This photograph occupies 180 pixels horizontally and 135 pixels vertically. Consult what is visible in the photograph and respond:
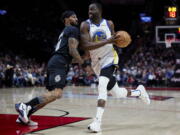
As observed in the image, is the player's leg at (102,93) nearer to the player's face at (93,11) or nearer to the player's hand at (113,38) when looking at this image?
the player's hand at (113,38)

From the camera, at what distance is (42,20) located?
81.9ft

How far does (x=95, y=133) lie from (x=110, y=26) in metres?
1.60

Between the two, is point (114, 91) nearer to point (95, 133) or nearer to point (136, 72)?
point (95, 133)

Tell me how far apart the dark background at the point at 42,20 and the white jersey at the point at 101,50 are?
1618cm

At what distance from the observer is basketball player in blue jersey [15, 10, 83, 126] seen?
18.2 feet

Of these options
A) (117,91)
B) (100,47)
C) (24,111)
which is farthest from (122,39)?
(24,111)

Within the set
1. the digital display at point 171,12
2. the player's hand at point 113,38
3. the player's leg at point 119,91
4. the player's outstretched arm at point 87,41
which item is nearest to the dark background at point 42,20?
the digital display at point 171,12

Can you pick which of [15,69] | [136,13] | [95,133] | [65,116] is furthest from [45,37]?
[95,133]

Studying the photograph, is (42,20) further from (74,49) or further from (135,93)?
(74,49)

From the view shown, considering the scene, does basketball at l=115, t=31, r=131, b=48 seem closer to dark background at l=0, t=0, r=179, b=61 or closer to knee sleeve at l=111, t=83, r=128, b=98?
knee sleeve at l=111, t=83, r=128, b=98

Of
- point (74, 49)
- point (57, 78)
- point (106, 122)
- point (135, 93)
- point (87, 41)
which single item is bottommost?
point (106, 122)

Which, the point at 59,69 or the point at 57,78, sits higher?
the point at 59,69

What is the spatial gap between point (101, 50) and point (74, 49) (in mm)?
461

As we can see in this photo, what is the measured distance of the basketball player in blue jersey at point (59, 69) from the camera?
555cm
